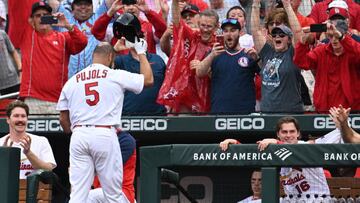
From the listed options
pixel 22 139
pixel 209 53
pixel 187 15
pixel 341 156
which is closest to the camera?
pixel 341 156

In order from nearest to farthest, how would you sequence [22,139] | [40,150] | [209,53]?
[22,139]
[40,150]
[209,53]

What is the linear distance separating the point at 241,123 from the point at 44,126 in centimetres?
200

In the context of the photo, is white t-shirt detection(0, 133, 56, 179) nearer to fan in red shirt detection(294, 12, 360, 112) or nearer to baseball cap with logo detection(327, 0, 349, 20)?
fan in red shirt detection(294, 12, 360, 112)

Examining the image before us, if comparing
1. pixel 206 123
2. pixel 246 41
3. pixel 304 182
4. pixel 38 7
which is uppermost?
pixel 38 7

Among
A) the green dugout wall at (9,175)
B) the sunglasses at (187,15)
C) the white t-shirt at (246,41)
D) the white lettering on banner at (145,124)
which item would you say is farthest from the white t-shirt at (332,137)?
the green dugout wall at (9,175)

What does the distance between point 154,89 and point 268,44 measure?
124 cm

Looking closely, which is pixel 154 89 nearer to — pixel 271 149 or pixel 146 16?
pixel 146 16

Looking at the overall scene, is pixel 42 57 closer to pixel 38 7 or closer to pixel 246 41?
pixel 38 7

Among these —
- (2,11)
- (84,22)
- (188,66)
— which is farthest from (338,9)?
(2,11)

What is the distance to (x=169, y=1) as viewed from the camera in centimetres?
1262

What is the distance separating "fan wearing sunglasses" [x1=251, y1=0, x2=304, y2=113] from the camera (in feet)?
35.4

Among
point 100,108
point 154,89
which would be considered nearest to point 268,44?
point 154,89

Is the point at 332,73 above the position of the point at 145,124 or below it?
above

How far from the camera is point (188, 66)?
11.3 m
